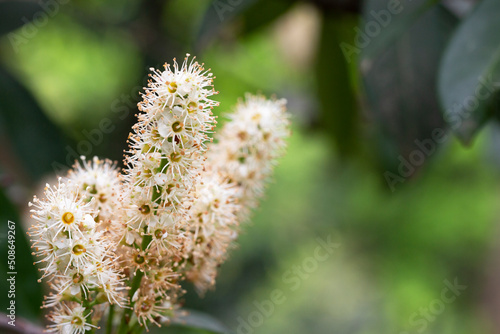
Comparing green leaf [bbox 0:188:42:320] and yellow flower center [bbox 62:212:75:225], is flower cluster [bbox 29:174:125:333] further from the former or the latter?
green leaf [bbox 0:188:42:320]

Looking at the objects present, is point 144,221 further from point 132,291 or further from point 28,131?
point 28,131

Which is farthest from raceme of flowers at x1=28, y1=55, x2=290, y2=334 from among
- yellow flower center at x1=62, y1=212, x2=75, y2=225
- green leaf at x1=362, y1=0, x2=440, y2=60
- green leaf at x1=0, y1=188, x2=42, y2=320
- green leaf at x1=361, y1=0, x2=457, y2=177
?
green leaf at x1=361, y1=0, x2=457, y2=177

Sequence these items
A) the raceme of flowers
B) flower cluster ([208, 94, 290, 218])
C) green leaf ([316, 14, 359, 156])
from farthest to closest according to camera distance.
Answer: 1. green leaf ([316, 14, 359, 156])
2. flower cluster ([208, 94, 290, 218])
3. the raceme of flowers

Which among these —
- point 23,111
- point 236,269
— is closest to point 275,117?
point 23,111

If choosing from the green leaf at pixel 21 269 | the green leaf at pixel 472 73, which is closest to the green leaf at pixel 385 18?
the green leaf at pixel 472 73

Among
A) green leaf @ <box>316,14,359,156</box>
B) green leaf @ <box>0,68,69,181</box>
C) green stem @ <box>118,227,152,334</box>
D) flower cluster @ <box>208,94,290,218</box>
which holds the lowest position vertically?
green stem @ <box>118,227,152,334</box>

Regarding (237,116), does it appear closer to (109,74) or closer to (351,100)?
(351,100)

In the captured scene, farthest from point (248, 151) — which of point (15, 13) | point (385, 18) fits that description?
point (15, 13)
